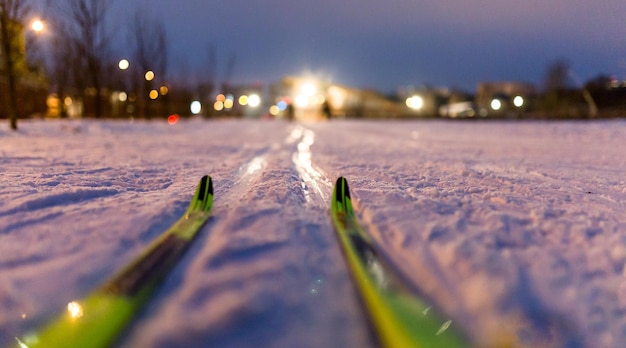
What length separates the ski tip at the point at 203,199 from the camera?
14.2 feet

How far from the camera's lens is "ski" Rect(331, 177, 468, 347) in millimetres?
2121

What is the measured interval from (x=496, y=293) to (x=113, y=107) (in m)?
43.6

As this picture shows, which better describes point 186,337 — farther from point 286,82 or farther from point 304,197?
point 286,82

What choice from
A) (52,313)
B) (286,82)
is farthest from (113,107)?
(52,313)

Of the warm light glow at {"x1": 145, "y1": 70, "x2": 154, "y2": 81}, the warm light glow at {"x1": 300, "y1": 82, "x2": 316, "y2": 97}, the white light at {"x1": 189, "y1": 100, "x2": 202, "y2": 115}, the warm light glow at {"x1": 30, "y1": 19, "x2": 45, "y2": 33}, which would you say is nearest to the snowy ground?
the warm light glow at {"x1": 30, "y1": 19, "x2": 45, "y2": 33}

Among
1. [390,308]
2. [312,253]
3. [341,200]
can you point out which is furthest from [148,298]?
[341,200]

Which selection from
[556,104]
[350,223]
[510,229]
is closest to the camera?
[510,229]

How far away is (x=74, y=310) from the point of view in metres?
2.45

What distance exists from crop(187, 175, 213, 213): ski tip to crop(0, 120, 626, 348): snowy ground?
0.49ft

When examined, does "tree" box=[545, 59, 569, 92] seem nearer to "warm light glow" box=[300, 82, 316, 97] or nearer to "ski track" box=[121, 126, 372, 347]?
"warm light glow" box=[300, 82, 316, 97]

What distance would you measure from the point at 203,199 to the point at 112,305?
7.08 ft

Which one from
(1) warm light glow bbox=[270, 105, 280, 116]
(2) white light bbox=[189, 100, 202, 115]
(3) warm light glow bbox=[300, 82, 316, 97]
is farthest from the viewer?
(1) warm light glow bbox=[270, 105, 280, 116]

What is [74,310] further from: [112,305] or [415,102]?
[415,102]

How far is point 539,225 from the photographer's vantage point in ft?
12.1
